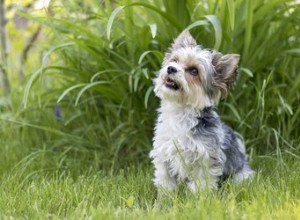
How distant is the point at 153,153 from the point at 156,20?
1448 mm

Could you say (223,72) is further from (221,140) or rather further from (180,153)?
(180,153)

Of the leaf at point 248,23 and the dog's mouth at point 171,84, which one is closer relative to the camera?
the dog's mouth at point 171,84

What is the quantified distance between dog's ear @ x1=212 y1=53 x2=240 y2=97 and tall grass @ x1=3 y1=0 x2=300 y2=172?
2.23 ft

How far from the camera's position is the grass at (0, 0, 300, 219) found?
5.12 metres

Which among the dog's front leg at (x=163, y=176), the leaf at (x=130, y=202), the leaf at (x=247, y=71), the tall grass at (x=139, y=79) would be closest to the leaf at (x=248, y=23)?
the tall grass at (x=139, y=79)

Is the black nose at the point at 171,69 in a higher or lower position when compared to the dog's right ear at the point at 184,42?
lower

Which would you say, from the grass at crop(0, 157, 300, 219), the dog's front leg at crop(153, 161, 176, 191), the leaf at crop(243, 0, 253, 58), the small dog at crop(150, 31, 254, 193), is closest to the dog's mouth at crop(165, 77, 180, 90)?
the small dog at crop(150, 31, 254, 193)

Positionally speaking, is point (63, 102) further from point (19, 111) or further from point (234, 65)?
point (234, 65)

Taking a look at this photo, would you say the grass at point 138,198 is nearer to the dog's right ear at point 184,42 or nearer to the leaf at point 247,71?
the leaf at point 247,71

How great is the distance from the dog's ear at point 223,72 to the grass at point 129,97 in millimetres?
372

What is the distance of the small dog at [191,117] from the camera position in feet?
14.4

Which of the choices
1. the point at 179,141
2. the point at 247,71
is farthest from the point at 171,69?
the point at 247,71

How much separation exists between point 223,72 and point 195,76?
0.74ft

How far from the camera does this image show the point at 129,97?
5.62 m
